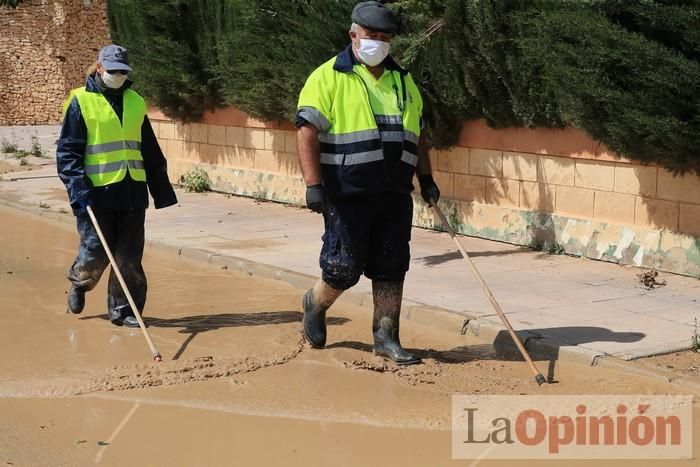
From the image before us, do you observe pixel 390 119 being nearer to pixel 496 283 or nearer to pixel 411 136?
pixel 411 136

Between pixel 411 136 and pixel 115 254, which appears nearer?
pixel 411 136

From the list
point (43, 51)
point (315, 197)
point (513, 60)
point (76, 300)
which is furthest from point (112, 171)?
point (43, 51)

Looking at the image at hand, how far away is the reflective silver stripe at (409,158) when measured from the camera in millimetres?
7035

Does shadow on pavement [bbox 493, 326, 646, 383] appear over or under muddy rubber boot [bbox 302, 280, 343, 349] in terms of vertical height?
under

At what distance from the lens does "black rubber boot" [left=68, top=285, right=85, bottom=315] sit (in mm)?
8578

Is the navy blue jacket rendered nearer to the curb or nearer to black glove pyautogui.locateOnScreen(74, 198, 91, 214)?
black glove pyautogui.locateOnScreen(74, 198, 91, 214)

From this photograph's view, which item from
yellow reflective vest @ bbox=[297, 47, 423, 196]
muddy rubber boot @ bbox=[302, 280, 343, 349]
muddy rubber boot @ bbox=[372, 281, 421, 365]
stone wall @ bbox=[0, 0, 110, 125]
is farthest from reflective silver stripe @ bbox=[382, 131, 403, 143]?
stone wall @ bbox=[0, 0, 110, 125]

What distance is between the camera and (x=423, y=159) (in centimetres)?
736

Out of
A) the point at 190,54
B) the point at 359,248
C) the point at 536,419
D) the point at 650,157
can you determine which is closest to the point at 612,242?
the point at 650,157

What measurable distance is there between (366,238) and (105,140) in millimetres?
2156

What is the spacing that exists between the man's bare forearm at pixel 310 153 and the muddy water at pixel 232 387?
1.20 m

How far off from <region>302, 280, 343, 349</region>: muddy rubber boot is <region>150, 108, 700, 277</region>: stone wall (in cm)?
364

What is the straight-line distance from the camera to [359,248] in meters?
7.10

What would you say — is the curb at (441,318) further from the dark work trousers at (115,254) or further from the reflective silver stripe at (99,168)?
the reflective silver stripe at (99,168)
